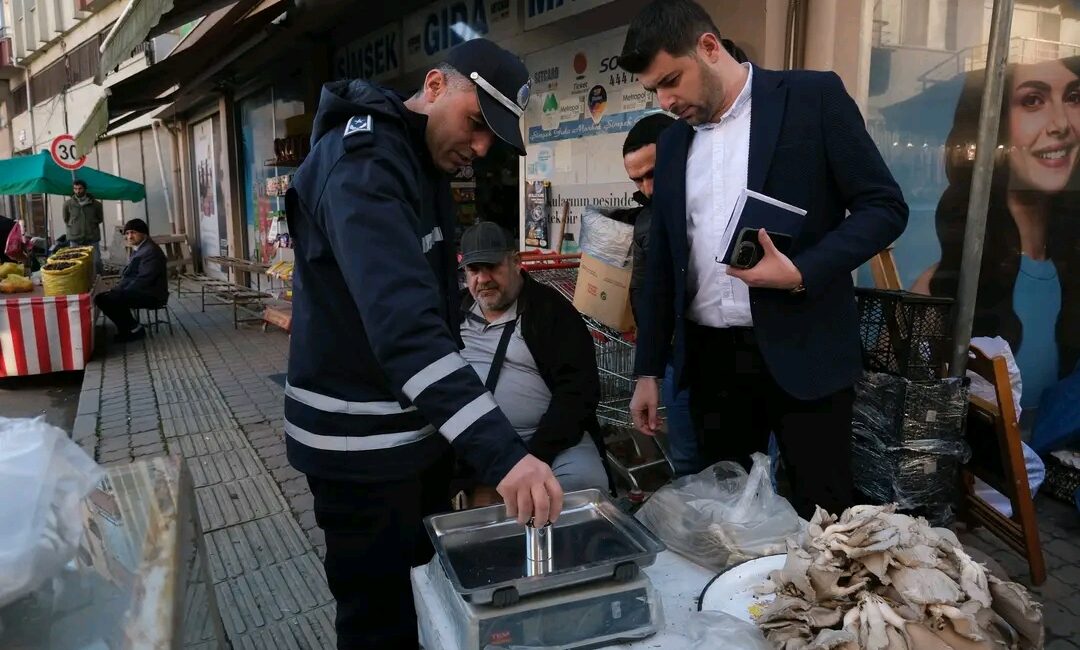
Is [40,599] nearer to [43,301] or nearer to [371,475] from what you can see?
[371,475]

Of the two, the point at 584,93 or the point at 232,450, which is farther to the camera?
the point at 584,93

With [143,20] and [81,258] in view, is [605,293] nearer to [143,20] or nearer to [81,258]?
[143,20]

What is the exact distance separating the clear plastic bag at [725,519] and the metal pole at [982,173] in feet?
5.68

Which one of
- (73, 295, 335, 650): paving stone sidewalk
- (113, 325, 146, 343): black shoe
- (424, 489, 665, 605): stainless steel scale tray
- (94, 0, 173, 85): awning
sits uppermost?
(94, 0, 173, 85): awning

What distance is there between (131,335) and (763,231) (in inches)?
362

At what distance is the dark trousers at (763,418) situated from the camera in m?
2.05

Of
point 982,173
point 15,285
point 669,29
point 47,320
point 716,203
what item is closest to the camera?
point 669,29

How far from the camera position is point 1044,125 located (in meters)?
4.31

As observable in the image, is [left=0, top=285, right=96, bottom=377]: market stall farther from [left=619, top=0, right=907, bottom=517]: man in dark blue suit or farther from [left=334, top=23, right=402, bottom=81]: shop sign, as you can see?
[left=619, top=0, right=907, bottom=517]: man in dark blue suit

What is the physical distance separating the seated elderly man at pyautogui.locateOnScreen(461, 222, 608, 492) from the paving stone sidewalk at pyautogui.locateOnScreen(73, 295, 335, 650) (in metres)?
1.17

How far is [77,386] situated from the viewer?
7477 millimetres

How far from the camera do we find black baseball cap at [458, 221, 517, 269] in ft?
9.67

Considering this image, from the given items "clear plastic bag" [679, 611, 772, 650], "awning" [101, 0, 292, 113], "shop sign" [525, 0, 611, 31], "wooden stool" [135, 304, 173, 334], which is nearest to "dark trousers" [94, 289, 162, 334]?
"wooden stool" [135, 304, 173, 334]

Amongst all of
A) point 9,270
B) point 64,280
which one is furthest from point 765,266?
point 9,270
